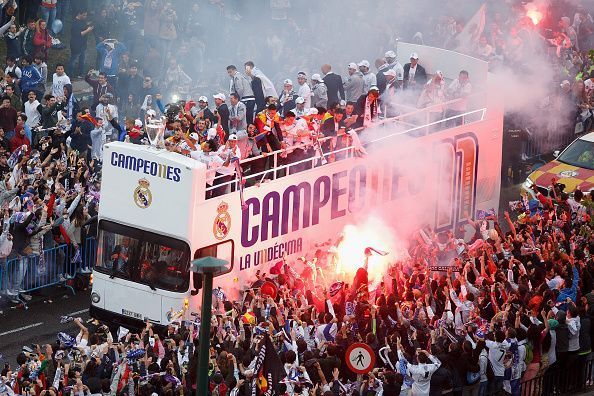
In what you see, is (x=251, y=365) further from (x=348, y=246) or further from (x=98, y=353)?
(x=348, y=246)

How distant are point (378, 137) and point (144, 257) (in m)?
5.13

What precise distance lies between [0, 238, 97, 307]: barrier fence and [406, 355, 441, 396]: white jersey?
7258mm

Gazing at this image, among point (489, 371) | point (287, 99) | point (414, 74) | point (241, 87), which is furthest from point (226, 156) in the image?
point (414, 74)

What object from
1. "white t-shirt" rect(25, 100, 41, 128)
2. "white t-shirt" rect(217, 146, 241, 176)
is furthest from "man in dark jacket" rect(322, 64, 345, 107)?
"white t-shirt" rect(217, 146, 241, 176)

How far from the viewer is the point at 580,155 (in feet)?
92.9

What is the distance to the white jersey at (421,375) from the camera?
62.2 feet

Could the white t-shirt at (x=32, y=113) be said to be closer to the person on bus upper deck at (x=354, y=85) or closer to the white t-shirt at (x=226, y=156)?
the person on bus upper deck at (x=354, y=85)

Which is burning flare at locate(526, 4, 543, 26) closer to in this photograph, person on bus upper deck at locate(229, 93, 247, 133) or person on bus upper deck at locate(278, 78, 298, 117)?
person on bus upper deck at locate(278, 78, 298, 117)

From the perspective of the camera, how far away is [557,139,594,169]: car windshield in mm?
28078

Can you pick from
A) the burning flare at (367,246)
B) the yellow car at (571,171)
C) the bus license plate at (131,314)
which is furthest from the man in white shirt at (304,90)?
the bus license plate at (131,314)

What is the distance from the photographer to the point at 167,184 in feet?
70.5

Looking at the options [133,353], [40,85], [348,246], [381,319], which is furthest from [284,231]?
[40,85]

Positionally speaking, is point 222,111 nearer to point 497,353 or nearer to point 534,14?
point 497,353

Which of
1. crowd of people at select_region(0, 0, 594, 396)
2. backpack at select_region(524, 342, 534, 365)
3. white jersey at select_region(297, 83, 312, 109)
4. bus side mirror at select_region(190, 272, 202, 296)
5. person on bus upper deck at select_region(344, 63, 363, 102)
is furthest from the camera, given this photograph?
person on bus upper deck at select_region(344, 63, 363, 102)
